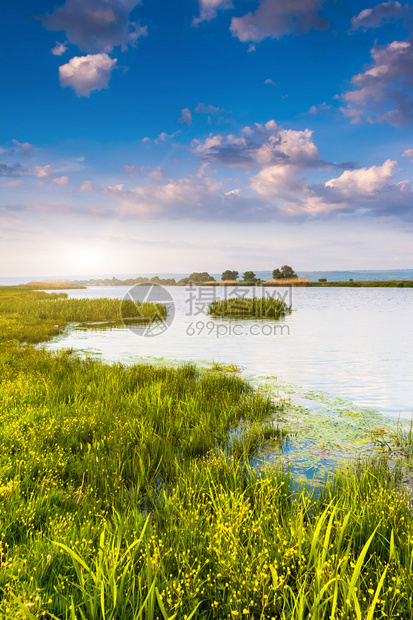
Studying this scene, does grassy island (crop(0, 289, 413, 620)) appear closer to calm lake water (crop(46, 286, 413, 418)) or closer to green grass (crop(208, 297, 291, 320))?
calm lake water (crop(46, 286, 413, 418))

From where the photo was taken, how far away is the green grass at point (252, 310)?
36.4 meters

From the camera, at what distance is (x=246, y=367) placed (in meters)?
14.7

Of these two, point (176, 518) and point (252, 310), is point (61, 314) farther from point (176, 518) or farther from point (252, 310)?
point (176, 518)

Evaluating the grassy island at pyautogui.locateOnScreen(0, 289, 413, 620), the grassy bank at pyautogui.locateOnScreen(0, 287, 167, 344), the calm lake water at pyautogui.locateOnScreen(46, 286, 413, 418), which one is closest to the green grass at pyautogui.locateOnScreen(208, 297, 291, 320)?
the grassy bank at pyautogui.locateOnScreen(0, 287, 167, 344)

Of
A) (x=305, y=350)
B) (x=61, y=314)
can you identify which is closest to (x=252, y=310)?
(x=61, y=314)

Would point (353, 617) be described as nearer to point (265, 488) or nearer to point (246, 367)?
point (265, 488)

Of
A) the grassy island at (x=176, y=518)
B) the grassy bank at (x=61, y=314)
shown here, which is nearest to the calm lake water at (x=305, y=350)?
the grassy bank at (x=61, y=314)

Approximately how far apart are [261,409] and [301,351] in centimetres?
1017

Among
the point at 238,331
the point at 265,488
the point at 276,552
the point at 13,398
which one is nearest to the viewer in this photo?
the point at 276,552

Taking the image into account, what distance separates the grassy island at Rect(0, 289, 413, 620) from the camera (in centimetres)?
278

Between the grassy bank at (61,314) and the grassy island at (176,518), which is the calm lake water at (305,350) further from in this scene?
the grassy island at (176,518)

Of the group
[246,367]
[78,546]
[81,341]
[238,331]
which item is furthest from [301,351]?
[78,546]

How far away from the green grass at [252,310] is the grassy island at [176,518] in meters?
27.2

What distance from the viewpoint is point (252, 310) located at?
122ft
